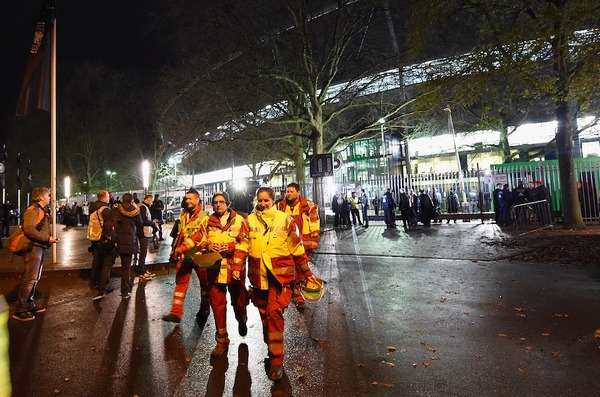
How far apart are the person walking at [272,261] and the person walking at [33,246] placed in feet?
13.0

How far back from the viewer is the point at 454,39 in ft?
58.4

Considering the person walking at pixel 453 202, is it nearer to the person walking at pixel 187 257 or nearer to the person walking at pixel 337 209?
the person walking at pixel 337 209

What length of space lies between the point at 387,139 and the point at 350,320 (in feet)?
115

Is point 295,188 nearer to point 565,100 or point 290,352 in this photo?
point 290,352

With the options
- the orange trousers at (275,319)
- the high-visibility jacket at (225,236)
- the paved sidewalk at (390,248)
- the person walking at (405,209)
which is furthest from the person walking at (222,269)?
the person walking at (405,209)

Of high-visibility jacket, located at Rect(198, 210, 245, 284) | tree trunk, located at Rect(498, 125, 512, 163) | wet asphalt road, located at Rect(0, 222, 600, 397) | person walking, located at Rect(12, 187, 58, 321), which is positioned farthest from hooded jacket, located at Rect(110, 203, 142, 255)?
tree trunk, located at Rect(498, 125, 512, 163)

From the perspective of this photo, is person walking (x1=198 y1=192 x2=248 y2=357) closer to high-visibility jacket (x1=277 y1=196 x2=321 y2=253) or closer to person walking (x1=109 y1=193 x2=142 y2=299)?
high-visibility jacket (x1=277 y1=196 x2=321 y2=253)

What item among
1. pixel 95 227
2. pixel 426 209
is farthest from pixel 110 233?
pixel 426 209

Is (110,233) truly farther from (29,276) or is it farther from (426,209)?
(426,209)

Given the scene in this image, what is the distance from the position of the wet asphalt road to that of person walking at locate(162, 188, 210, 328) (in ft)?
0.74

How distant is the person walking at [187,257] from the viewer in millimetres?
5160

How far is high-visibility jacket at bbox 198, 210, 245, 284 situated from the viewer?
14.9ft

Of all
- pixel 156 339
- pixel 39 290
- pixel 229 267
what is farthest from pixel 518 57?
pixel 39 290

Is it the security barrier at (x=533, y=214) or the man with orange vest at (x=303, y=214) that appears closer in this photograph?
the man with orange vest at (x=303, y=214)
